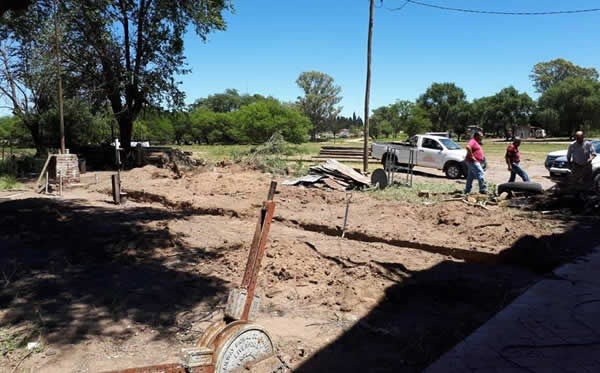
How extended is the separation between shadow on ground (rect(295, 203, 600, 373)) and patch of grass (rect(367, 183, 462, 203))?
462 cm

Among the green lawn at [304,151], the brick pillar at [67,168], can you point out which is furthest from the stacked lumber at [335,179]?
the green lawn at [304,151]

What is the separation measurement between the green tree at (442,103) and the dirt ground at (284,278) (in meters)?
77.0

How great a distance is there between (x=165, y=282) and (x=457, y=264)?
4134 millimetres

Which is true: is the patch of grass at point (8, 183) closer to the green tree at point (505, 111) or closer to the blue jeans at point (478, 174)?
the blue jeans at point (478, 174)

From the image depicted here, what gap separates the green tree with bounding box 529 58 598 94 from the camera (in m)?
101

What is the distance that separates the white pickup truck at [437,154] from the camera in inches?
707

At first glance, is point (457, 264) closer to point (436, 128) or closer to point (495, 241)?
point (495, 241)

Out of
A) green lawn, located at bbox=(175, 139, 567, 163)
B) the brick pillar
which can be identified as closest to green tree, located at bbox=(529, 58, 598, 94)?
green lawn, located at bbox=(175, 139, 567, 163)

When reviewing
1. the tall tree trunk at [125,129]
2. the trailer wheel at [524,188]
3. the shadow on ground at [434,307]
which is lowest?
the shadow on ground at [434,307]

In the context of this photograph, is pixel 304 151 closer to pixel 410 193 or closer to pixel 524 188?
pixel 410 193

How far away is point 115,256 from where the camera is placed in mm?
6496

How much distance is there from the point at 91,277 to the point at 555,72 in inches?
4746

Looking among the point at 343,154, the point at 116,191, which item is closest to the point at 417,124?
the point at 343,154

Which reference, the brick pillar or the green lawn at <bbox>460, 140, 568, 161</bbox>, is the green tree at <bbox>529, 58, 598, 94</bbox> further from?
the brick pillar
